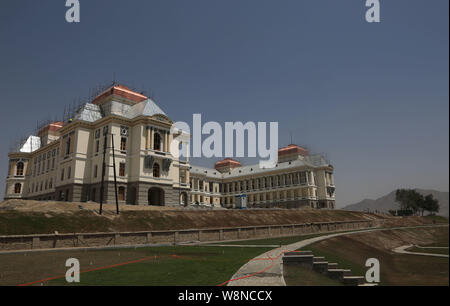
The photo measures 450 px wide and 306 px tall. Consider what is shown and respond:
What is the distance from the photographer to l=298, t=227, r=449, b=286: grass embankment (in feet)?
48.4

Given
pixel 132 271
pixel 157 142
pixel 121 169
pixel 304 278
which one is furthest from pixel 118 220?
pixel 304 278

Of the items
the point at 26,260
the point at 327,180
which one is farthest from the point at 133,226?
the point at 327,180

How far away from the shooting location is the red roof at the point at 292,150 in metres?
106

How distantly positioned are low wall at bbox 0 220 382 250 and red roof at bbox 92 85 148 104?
4019cm

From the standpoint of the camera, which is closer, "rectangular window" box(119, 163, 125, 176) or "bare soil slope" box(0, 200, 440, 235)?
"bare soil slope" box(0, 200, 440, 235)

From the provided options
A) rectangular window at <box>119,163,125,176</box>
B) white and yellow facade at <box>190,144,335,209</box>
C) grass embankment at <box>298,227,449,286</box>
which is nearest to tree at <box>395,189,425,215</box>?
white and yellow facade at <box>190,144,335,209</box>

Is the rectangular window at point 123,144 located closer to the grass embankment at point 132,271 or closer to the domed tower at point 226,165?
the grass embankment at point 132,271

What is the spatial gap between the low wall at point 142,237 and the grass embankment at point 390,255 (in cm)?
956

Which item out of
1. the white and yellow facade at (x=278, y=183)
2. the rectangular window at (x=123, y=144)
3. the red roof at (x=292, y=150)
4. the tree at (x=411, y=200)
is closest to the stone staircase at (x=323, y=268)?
the rectangular window at (x=123, y=144)

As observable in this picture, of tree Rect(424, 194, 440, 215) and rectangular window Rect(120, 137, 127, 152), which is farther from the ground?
rectangular window Rect(120, 137, 127, 152)

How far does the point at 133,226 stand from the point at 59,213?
309 inches

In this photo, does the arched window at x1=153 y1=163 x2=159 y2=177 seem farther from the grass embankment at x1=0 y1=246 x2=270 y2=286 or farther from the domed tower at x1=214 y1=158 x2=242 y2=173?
the domed tower at x1=214 y1=158 x2=242 y2=173
